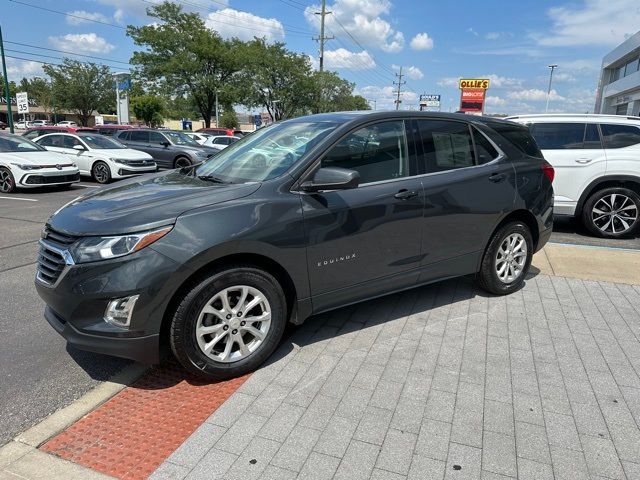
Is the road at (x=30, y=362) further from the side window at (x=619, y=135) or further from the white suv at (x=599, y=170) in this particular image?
the side window at (x=619, y=135)

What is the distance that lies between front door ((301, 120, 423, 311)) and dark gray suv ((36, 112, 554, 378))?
0.01m

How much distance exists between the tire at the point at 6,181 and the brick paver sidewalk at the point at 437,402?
35.9 feet

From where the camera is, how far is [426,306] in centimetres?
453

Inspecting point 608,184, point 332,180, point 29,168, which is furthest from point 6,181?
point 608,184

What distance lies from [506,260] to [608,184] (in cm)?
396

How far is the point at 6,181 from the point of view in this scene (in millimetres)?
11805

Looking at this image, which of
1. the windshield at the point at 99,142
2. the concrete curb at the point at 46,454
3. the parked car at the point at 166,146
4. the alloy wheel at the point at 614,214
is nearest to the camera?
the concrete curb at the point at 46,454

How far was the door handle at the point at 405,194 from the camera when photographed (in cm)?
376

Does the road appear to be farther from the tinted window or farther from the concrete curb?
the tinted window

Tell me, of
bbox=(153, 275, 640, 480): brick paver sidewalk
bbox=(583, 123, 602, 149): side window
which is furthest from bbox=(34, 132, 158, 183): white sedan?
bbox=(583, 123, 602, 149): side window

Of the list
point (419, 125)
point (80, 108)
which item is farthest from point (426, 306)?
point (80, 108)

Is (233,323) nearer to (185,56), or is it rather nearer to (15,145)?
(15,145)

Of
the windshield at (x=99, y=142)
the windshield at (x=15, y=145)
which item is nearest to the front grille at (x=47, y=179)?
the windshield at (x=15, y=145)

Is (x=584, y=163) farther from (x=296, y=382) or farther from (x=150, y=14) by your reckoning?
(x=150, y=14)
